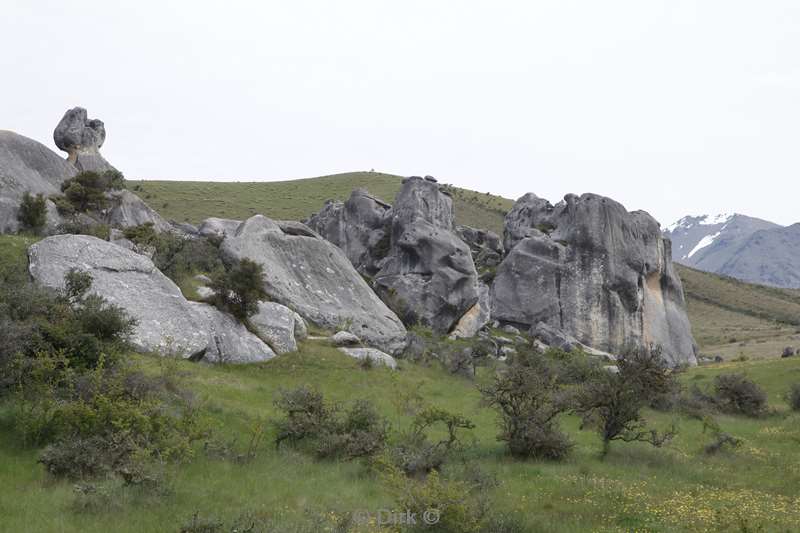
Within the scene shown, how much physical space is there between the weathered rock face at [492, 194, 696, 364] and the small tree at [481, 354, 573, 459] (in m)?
37.1

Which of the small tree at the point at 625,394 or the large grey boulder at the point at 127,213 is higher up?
the large grey boulder at the point at 127,213

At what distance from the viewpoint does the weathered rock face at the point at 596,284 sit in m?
54.8

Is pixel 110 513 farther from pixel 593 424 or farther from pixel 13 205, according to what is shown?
pixel 13 205

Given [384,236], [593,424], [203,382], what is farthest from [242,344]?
[384,236]

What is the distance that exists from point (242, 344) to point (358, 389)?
17.8 ft

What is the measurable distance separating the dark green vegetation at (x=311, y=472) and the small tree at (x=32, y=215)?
13867 mm

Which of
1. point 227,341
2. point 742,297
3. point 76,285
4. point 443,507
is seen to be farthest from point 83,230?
point 742,297

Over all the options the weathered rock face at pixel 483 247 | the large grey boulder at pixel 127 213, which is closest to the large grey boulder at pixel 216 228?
the large grey boulder at pixel 127 213

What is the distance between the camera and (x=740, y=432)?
24.5 metres

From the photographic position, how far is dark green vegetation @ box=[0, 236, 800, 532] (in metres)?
10.6

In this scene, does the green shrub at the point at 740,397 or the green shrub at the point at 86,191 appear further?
the green shrub at the point at 86,191

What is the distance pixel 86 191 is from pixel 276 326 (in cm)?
2189

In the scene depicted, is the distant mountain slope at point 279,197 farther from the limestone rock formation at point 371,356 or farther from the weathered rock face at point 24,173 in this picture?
the limestone rock formation at point 371,356

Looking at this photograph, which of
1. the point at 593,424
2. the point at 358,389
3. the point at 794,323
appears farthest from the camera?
the point at 794,323
